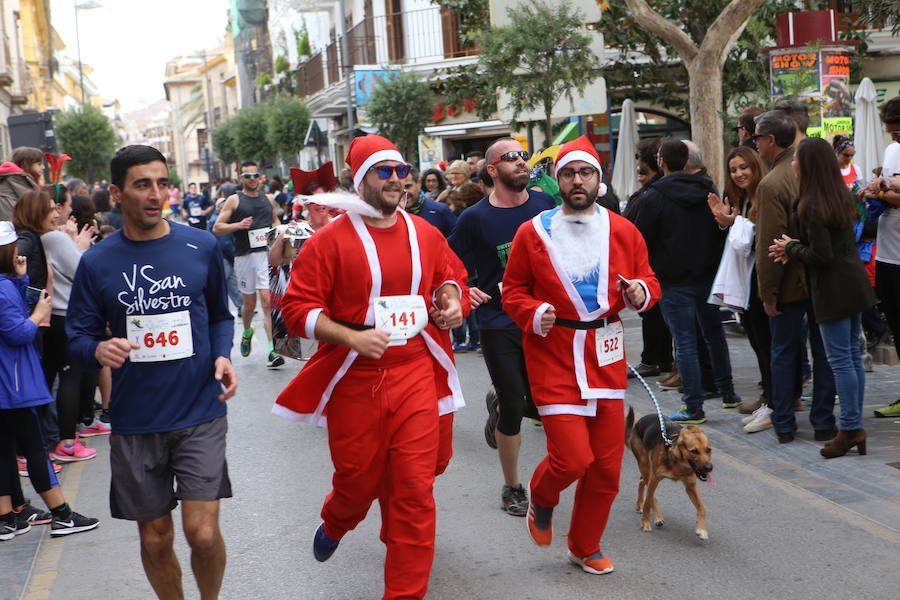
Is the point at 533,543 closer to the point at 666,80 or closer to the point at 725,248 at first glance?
the point at 725,248

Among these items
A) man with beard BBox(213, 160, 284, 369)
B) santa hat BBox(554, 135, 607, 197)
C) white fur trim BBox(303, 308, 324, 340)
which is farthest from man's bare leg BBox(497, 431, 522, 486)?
man with beard BBox(213, 160, 284, 369)

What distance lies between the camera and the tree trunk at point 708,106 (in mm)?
14180

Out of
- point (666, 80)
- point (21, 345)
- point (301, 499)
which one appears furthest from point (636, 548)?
point (666, 80)

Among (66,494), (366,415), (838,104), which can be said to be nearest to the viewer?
(366,415)

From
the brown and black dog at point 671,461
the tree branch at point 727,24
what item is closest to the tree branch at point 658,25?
the tree branch at point 727,24

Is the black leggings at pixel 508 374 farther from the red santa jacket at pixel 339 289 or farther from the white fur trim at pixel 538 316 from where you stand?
the red santa jacket at pixel 339 289

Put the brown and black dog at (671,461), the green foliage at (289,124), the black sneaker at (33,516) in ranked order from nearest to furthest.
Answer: the brown and black dog at (671,461), the black sneaker at (33,516), the green foliage at (289,124)

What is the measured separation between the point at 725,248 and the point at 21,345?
16.1ft

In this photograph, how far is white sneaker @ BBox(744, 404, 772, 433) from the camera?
820cm

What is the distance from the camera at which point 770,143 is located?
→ 7703 mm

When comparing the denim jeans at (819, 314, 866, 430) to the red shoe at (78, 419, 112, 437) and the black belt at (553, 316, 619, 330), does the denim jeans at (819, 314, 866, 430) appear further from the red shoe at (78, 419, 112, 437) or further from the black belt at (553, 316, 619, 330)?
the red shoe at (78, 419, 112, 437)

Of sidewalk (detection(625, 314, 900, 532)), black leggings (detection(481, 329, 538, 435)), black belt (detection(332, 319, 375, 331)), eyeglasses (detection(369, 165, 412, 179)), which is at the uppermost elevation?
eyeglasses (detection(369, 165, 412, 179))

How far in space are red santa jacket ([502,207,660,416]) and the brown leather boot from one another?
255cm

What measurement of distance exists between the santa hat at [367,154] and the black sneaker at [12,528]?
3.34m
